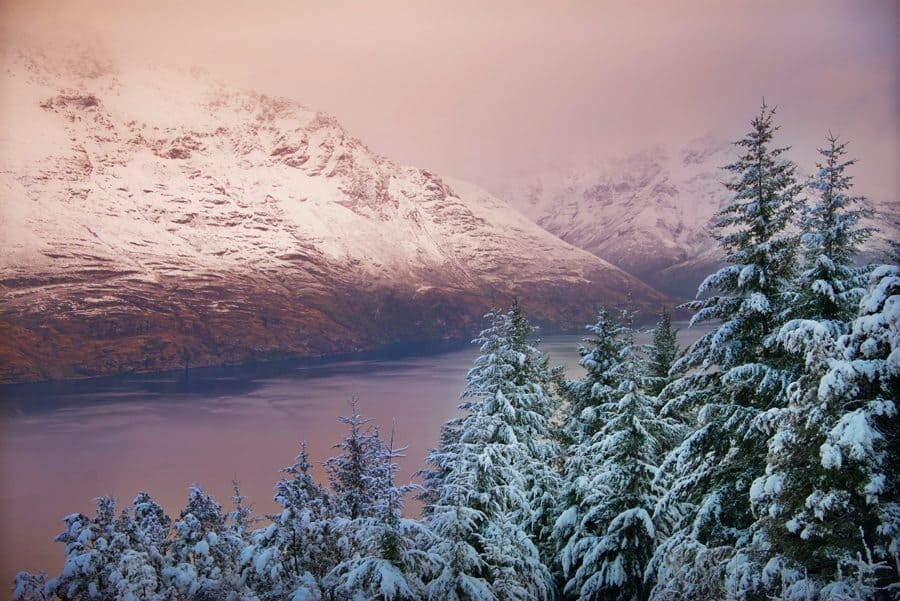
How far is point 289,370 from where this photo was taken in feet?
434

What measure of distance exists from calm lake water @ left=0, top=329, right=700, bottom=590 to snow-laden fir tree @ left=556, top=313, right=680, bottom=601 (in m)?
23.4

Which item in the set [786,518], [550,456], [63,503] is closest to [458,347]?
[63,503]

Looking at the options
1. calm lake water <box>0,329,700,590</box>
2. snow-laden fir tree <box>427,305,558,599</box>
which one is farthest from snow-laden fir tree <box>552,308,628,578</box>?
calm lake water <box>0,329,700,590</box>

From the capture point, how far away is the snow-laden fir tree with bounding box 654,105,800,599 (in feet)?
34.0

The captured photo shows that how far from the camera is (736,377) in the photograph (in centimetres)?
1054

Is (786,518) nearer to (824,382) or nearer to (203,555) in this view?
(824,382)

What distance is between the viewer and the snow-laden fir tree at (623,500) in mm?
15016

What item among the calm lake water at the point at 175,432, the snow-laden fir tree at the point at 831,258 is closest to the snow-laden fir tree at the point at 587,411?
the snow-laden fir tree at the point at 831,258

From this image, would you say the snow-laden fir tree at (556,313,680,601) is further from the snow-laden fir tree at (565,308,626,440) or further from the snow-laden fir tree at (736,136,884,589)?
the snow-laden fir tree at (736,136,884,589)

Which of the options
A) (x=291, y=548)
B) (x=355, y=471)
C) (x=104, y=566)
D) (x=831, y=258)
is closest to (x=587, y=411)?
(x=355, y=471)

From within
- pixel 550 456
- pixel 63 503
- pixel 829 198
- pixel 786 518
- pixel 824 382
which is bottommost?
pixel 63 503

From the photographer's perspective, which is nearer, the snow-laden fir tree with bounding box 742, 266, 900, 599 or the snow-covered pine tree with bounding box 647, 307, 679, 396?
the snow-laden fir tree with bounding box 742, 266, 900, 599

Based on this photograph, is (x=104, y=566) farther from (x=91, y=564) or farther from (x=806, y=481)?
(x=806, y=481)

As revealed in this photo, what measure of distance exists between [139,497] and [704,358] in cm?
1616
